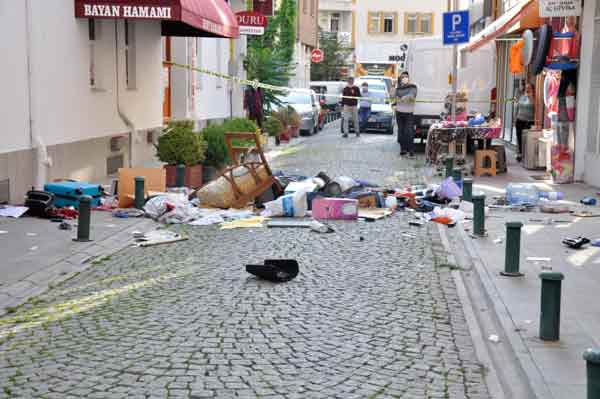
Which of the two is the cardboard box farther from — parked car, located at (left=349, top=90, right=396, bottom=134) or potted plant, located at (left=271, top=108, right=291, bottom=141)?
parked car, located at (left=349, top=90, right=396, bottom=134)

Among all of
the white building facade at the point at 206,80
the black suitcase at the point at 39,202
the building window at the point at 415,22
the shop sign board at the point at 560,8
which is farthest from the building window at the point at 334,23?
the black suitcase at the point at 39,202

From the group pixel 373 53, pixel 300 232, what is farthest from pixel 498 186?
pixel 373 53

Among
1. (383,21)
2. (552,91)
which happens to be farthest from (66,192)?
(383,21)

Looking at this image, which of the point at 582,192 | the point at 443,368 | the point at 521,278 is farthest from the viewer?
the point at 582,192

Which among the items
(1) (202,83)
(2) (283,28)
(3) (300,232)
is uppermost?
(2) (283,28)

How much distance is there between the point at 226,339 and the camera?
20.7ft

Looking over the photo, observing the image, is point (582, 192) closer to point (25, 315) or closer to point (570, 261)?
point (570, 261)

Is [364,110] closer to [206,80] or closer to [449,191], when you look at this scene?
[206,80]

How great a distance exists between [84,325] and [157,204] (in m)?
5.72

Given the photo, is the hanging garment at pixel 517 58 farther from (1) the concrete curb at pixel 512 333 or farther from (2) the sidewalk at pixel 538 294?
(1) the concrete curb at pixel 512 333

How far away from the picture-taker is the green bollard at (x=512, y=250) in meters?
8.30

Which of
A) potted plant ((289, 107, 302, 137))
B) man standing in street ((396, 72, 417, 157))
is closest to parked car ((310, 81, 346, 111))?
potted plant ((289, 107, 302, 137))

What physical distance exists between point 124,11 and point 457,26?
27.5 feet

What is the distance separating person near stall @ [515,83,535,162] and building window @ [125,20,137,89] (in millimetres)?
8881
